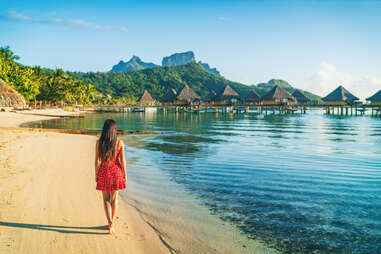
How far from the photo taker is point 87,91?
7812 cm

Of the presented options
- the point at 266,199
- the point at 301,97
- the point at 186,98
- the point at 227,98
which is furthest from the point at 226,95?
the point at 266,199

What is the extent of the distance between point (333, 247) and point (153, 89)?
5068 inches

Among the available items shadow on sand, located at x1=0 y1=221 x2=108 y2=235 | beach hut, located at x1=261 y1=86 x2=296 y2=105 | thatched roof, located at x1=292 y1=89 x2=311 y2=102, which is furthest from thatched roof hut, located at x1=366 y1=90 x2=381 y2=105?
shadow on sand, located at x1=0 y1=221 x2=108 y2=235

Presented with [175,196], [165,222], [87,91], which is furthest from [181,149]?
[87,91]

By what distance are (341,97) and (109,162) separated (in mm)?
72915

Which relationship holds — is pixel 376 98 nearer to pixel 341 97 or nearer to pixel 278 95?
pixel 341 97

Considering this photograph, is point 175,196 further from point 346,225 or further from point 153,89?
point 153,89

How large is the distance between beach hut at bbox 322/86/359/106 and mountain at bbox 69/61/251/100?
53.4 metres

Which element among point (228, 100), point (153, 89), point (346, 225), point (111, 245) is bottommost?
point (346, 225)

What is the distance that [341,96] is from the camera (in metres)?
65.6

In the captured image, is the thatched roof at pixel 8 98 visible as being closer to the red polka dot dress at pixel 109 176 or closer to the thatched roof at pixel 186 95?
the red polka dot dress at pixel 109 176

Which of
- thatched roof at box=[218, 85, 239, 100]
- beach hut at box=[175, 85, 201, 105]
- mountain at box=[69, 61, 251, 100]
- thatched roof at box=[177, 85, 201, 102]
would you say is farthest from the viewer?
mountain at box=[69, 61, 251, 100]

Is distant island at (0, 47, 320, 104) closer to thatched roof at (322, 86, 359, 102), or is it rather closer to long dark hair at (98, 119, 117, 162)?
thatched roof at (322, 86, 359, 102)

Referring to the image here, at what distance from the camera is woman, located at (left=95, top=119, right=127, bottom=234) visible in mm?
3506
